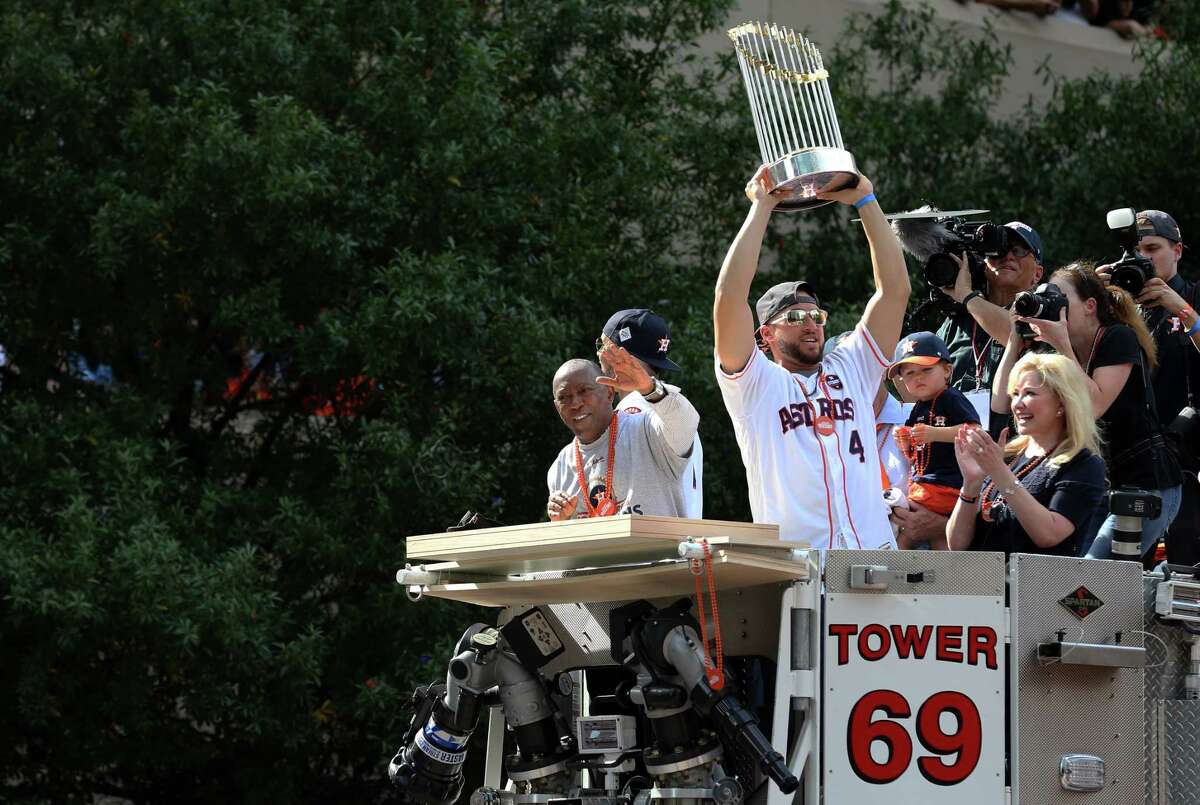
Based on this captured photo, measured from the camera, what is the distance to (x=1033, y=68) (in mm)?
21250

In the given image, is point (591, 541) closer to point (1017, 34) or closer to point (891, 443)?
point (891, 443)

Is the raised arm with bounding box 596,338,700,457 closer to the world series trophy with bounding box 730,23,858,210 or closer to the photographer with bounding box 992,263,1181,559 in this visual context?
the world series trophy with bounding box 730,23,858,210

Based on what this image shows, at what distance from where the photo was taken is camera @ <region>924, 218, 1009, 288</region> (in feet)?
27.5

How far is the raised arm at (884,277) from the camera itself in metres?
6.72

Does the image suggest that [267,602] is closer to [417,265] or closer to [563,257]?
[417,265]

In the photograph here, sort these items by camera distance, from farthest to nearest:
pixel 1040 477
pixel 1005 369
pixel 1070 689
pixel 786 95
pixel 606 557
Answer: pixel 1005 369 < pixel 786 95 < pixel 1040 477 < pixel 1070 689 < pixel 606 557

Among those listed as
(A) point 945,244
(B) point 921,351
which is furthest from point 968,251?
(B) point 921,351

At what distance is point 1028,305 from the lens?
7457mm

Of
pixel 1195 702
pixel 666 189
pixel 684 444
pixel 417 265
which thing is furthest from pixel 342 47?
pixel 1195 702

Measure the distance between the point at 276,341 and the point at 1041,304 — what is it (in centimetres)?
767

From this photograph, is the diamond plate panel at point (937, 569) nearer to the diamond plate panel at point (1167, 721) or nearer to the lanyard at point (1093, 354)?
the diamond plate panel at point (1167, 721)

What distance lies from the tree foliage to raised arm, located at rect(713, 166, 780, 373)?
6.68 m

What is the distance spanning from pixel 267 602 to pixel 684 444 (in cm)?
689

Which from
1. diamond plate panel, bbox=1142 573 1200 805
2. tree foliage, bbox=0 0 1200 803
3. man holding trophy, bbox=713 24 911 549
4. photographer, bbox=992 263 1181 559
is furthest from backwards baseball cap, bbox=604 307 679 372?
tree foliage, bbox=0 0 1200 803
